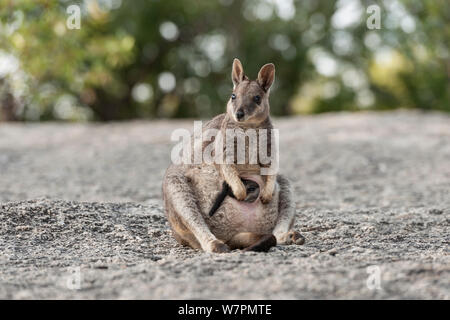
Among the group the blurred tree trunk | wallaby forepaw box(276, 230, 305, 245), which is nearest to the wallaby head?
wallaby forepaw box(276, 230, 305, 245)

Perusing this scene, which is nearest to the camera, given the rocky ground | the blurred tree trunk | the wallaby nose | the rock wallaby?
the rocky ground

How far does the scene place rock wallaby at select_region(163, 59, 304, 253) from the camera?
481 cm

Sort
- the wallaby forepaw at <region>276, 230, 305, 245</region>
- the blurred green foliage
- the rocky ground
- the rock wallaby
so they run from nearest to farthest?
the rocky ground < the rock wallaby < the wallaby forepaw at <region>276, 230, 305, 245</region> < the blurred green foliage

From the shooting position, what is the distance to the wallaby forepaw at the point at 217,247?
464cm

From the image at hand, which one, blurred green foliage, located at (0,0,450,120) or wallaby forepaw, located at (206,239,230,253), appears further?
blurred green foliage, located at (0,0,450,120)

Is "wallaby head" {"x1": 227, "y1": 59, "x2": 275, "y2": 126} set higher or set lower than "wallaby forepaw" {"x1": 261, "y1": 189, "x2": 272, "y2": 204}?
higher

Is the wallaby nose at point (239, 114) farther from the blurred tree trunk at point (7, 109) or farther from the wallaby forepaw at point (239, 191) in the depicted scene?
the blurred tree trunk at point (7, 109)

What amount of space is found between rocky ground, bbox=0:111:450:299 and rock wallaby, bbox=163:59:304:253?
0.19 metres

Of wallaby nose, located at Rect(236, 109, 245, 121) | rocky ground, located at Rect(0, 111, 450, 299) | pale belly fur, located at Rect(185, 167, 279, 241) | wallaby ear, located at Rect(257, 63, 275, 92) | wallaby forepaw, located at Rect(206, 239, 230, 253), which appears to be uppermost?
wallaby ear, located at Rect(257, 63, 275, 92)

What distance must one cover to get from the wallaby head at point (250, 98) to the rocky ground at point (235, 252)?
93 centimetres

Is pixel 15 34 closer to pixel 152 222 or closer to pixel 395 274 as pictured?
pixel 152 222

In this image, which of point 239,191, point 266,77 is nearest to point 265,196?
point 239,191

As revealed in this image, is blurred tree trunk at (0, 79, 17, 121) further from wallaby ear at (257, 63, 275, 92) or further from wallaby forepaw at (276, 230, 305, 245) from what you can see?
wallaby forepaw at (276, 230, 305, 245)

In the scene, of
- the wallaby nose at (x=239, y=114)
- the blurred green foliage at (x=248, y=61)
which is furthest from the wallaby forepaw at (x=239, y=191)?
the blurred green foliage at (x=248, y=61)
